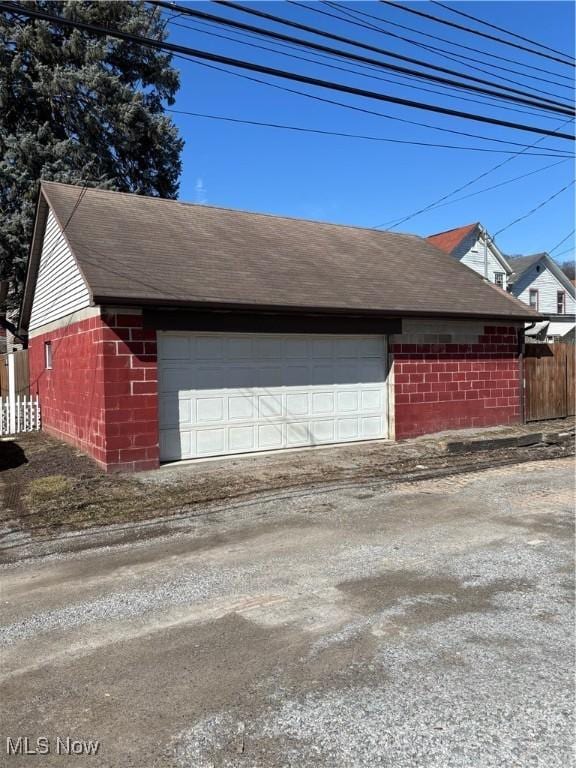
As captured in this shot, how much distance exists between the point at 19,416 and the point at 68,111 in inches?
664

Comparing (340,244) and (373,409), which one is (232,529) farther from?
(340,244)

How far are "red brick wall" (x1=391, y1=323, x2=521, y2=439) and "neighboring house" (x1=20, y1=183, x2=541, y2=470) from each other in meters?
0.04

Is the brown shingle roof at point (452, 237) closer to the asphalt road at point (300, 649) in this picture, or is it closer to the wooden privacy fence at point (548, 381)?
the wooden privacy fence at point (548, 381)

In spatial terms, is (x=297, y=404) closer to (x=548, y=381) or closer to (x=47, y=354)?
(x=47, y=354)

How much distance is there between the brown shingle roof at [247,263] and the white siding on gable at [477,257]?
22.4 m

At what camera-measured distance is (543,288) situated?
4369 centimetres

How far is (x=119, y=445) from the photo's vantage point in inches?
400

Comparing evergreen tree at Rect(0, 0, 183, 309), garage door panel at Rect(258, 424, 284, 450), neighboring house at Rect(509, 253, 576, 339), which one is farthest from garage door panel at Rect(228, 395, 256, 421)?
neighboring house at Rect(509, 253, 576, 339)

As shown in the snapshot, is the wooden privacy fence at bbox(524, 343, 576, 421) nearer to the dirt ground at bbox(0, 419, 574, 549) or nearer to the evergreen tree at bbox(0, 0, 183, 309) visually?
the dirt ground at bbox(0, 419, 574, 549)

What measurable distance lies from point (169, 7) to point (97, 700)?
23.4 feet

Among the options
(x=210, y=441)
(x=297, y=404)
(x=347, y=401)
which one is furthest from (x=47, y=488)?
(x=347, y=401)

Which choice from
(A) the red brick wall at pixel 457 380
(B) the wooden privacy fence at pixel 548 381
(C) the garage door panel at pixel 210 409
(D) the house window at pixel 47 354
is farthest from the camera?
(B) the wooden privacy fence at pixel 548 381

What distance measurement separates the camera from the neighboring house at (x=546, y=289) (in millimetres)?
42344

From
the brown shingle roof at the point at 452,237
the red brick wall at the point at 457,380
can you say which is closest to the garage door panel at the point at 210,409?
the red brick wall at the point at 457,380
